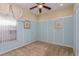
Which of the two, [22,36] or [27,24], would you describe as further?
[27,24]

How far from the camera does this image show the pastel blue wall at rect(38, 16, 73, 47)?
2.62 metres

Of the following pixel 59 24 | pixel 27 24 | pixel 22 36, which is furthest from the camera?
pixel 27 24

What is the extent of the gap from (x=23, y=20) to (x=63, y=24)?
1.64 m

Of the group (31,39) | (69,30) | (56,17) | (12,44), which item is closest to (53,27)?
(56,17)

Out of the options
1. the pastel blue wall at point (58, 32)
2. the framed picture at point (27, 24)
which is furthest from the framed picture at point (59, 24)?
the framed picture at point (27, 24)

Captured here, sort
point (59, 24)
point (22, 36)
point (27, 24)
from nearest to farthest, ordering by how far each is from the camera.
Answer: point (59, 24) < point (22, 36) < point (27, 24)

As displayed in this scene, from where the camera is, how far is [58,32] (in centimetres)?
297

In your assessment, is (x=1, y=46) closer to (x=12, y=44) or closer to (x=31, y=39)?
(x=12, y=44)

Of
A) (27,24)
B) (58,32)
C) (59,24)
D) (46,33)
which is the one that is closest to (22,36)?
(27,24)

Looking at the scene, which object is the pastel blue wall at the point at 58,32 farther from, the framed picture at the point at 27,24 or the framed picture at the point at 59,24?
the framed picture at the point at 27,24

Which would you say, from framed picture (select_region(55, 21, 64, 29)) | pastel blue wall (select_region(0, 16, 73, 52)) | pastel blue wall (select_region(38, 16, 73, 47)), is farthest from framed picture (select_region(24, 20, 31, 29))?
framed picture (select_region(55, 21, 64, 29))

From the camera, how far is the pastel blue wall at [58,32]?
103 inches

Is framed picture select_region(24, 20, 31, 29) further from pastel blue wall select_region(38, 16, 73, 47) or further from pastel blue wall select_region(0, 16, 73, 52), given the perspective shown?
pastel blue wall select_region(38, 16, 73, 47)

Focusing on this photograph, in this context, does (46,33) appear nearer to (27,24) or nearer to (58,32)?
(58,32)
